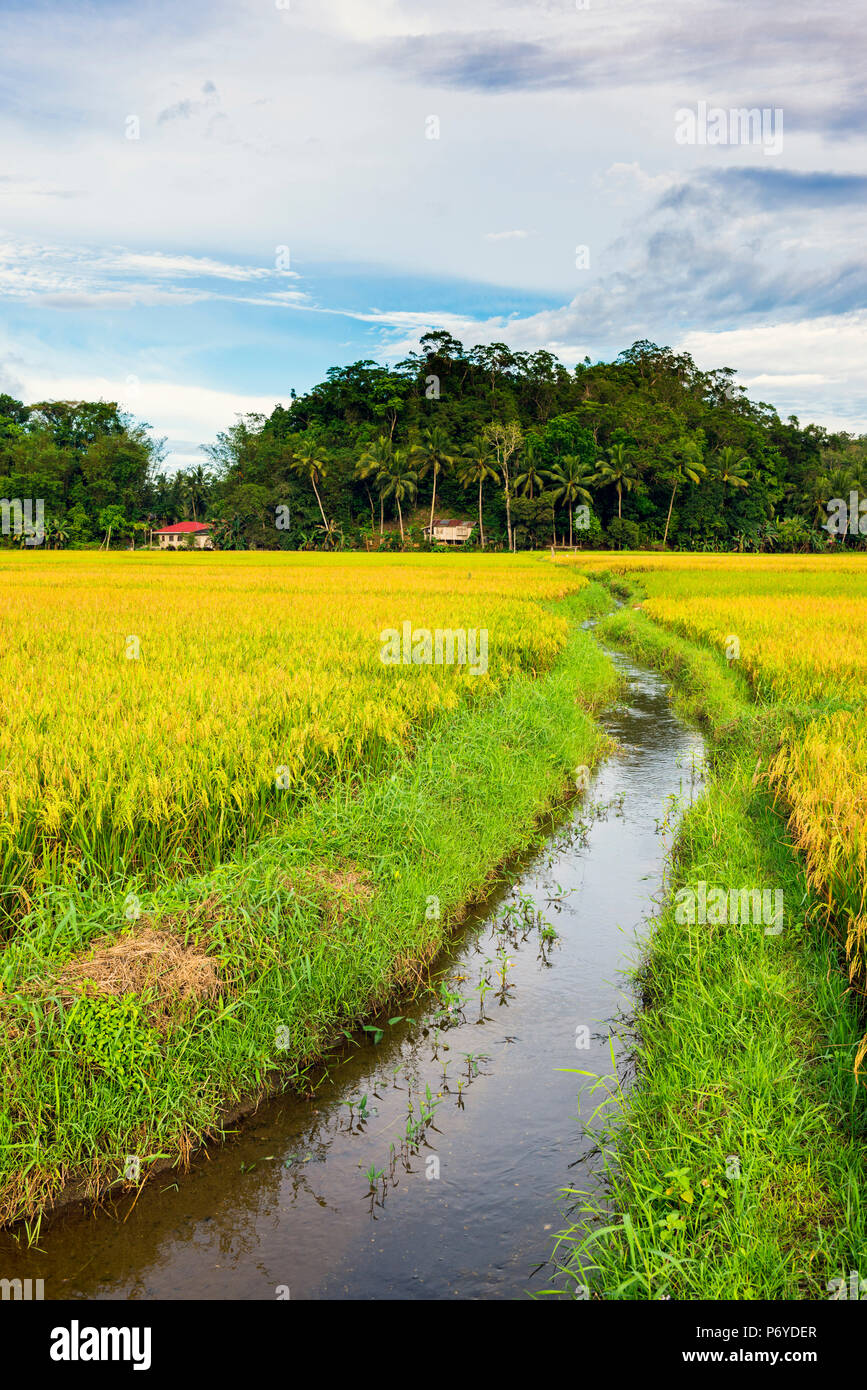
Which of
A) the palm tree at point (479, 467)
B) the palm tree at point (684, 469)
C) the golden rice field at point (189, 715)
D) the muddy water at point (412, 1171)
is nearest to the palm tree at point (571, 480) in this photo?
the palm tree at point (479, 467)

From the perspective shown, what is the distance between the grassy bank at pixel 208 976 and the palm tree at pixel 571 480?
6255 cm

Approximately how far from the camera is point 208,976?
364 cm

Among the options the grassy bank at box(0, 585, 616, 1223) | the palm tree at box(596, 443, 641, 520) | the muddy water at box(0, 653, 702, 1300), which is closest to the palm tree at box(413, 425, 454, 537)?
the palm tree at box(596, 443, 641, 520)

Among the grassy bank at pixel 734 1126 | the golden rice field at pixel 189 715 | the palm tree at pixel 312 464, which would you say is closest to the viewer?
the grassy bank at pixel 734 1126

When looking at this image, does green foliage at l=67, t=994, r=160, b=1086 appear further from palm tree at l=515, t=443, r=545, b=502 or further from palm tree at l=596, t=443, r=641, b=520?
palm tree at l=515, t=443, r=545, b=502

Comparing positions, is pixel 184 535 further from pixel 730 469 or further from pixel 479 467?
pixel 730 469

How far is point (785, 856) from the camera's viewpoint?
5566 millimetres

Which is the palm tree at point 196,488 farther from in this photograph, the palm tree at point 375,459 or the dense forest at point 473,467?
the palm tree at point 375,459

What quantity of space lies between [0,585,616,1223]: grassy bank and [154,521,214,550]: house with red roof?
7903 cm

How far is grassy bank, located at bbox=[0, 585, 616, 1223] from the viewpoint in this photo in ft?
10.3

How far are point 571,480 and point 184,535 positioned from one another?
3890 cm

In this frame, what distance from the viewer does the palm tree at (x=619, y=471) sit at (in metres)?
67.3

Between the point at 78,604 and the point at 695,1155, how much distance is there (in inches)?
602

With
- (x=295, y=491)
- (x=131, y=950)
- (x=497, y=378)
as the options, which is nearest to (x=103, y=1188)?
(x=131, y=950)
